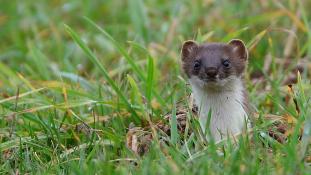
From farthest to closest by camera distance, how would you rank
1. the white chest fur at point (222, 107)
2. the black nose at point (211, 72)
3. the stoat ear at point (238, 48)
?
1. the stoat ear at point (238, 48)
2. the white chest fur at point (222, 107)
3. the black nose at point (211, 72)

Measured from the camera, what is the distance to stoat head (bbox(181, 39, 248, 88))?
5953 mm

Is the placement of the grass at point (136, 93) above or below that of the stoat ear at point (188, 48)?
below

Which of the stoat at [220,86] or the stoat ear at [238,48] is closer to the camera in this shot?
the stoat at [220,86]

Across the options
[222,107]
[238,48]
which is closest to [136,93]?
[222,107]

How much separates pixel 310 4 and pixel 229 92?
3805mm

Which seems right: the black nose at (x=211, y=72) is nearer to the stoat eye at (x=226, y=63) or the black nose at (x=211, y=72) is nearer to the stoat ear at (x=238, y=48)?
the stoat eye at (x=226, y=63)

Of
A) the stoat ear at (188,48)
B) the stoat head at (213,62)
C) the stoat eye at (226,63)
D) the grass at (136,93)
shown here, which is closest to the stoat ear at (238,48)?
the stoat head at (213,62)

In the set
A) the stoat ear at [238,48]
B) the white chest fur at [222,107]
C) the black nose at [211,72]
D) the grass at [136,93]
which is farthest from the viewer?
the stoat ear at [238,48]

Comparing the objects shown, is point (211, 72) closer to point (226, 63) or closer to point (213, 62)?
point (213, 62)

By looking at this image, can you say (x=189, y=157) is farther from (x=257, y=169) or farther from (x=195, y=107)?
(x=195, y=107)

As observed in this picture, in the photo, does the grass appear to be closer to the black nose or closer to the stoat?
the stoat

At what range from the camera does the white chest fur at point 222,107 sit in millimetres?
6047

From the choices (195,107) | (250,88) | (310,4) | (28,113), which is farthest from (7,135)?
(310,4)

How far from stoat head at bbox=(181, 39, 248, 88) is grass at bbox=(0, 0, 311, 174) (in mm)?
263
